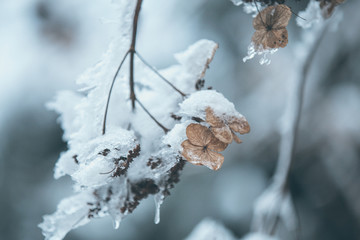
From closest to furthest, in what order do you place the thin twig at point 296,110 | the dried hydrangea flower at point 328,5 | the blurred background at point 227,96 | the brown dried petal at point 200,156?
the brown dried petal at point 200,156
the dried hydrangea flower at point 328,5
the thin twig at point 296,110
the blurred background at point 227,96

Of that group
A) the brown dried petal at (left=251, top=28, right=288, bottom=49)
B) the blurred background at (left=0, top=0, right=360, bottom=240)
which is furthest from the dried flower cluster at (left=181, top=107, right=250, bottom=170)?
the blurred background at (left=0, top=0, right=360, bottom=240)

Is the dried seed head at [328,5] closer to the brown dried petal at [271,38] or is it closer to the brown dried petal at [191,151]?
the brown dried petal at [271,38]

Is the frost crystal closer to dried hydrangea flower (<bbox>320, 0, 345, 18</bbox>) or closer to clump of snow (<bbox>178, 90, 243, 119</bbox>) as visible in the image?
dried hydrangea flower (<bbox>320, 0, 345, 18</bbox>)

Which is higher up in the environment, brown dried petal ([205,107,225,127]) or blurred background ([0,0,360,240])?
blurred background ([0,0,360,240])

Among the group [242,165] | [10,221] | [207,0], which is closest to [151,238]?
[242,165]

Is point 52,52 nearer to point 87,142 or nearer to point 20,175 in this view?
point 20,175

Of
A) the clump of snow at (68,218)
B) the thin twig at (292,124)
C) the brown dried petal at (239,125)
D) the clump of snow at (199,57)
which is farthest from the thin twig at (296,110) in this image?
the clump of snow at (68,218)

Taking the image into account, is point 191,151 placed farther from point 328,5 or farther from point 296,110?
point 296,110
